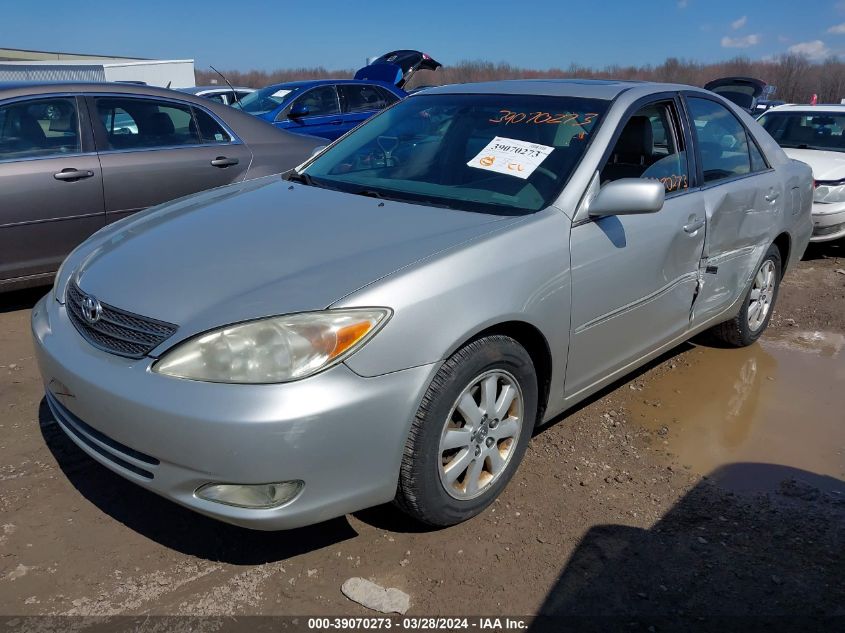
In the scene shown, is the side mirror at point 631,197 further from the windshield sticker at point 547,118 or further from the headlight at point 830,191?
the headlight at point 830,191

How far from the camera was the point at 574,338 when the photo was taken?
289cm

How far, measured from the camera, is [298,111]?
10.2m

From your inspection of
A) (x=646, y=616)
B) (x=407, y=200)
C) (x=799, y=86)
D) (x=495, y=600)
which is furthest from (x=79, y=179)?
(x=799, y=86)

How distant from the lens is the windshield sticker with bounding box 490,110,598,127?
127 inches

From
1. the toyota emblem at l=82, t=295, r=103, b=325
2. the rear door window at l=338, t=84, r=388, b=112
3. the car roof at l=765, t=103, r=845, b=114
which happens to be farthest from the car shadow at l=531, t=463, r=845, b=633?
the rear door window at l=338, t=84, r=388, b=112

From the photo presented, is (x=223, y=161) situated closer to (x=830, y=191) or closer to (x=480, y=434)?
(x=480, y=434)

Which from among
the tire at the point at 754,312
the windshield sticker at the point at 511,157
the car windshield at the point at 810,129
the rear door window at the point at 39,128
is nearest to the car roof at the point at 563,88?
the windshield sticker at the point at 511,157

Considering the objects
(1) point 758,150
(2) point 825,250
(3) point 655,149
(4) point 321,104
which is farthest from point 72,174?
(2) point 825,250

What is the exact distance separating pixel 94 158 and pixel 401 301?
3.48m

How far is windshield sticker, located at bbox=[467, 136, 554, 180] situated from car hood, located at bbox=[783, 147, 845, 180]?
5.08 meters

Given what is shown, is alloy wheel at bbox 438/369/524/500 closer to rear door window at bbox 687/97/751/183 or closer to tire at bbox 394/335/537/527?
tire at bbox 394/335/537/527

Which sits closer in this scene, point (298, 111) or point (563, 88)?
point (563, 88)

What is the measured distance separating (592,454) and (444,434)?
3.80 ft

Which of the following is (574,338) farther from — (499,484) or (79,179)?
(79,179)
